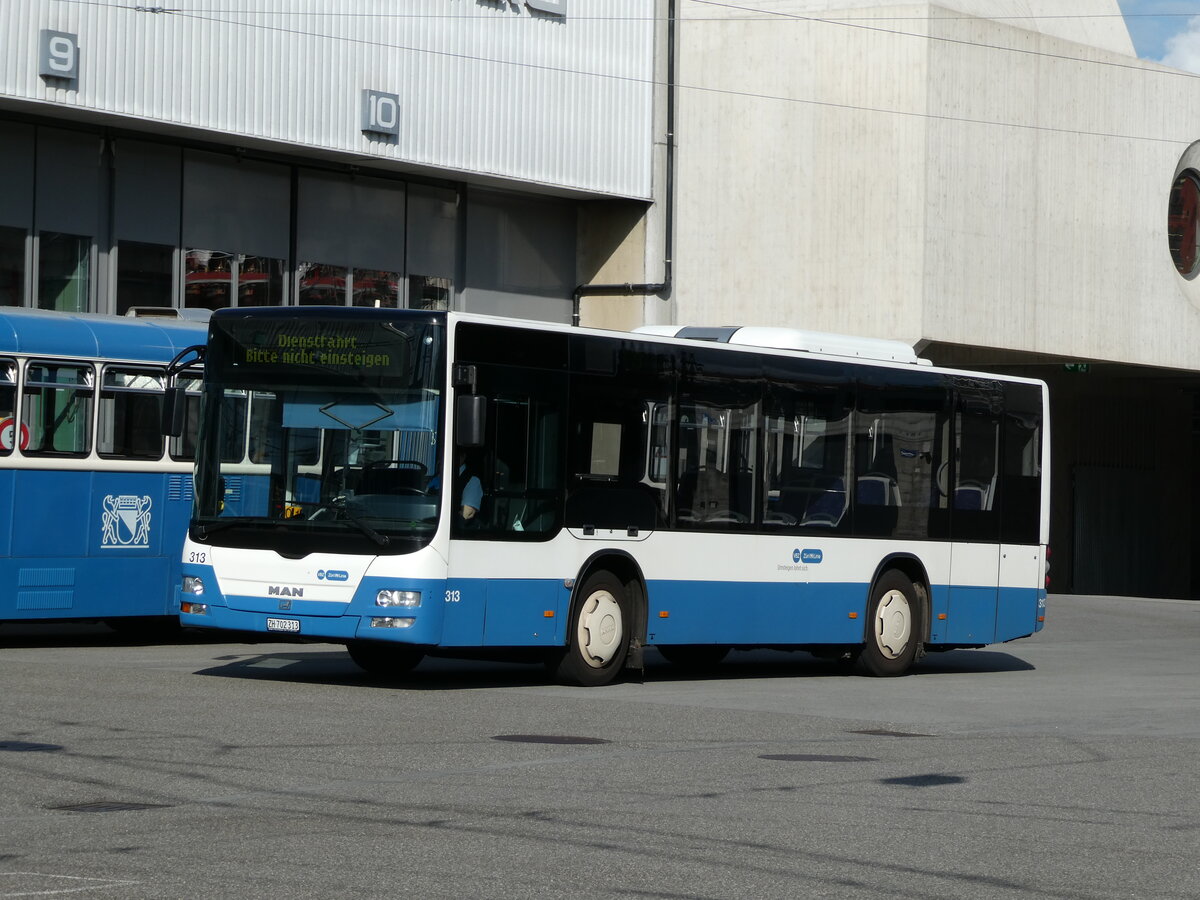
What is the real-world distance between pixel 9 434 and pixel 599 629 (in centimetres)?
570

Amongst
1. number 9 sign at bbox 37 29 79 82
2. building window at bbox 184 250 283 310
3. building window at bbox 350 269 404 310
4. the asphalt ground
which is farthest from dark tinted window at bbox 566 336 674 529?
building window at bbox 350 269 404 310

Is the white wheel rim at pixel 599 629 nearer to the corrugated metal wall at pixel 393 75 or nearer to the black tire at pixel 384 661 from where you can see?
the black tire at pixel 384 661

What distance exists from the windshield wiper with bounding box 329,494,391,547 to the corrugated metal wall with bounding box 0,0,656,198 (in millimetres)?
13152

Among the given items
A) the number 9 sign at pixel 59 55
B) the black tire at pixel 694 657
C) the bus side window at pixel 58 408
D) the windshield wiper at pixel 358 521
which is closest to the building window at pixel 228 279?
the number 9 sign at pixel 59 55

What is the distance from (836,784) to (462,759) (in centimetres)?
201

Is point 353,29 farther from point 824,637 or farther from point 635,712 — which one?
point 635,712

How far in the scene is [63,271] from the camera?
2769cm

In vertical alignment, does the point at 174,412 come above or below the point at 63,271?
below

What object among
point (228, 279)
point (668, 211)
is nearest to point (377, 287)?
point (228, 279)

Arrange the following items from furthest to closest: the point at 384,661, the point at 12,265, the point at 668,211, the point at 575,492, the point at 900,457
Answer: the point at 668,211
the point at 12,265
the point at 900,457
the point at 384,661
the point at 575,492

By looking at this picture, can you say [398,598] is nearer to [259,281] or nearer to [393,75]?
[259,281]

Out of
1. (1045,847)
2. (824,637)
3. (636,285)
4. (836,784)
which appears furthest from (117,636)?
(636,285)

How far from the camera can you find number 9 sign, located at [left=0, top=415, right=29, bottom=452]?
17.4 meters

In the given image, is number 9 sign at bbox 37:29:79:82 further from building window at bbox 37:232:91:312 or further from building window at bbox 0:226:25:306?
building window at bbox 37:232:91:312
